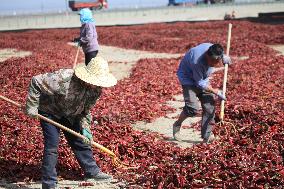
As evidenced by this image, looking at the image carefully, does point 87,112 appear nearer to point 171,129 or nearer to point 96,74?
point 96,74

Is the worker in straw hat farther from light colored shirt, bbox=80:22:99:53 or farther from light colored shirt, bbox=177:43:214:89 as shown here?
light colored shirt, bbox=80:22:99:53

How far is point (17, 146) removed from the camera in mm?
6883

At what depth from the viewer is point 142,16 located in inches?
A: 2181

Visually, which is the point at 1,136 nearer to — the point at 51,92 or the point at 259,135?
the point at 51,92

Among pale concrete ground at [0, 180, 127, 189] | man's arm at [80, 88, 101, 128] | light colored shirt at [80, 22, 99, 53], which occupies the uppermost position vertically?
light colored shirt at [80, 22, 99, 53]

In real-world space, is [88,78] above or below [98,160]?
above

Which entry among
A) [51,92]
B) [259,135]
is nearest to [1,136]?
[51,92]

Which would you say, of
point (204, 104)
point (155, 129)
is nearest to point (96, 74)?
point (204, 104)

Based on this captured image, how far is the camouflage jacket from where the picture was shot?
5188 mm

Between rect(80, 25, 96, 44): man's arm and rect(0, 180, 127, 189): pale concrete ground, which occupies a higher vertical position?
rect(80, 25, 96, 44): man's arm

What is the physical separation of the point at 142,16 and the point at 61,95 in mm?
51109

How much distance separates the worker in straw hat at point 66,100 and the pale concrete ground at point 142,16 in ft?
144

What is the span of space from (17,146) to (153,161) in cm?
218

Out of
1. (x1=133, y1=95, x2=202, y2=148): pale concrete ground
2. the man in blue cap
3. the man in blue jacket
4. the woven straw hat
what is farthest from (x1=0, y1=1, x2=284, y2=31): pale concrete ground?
the woven straw hat
